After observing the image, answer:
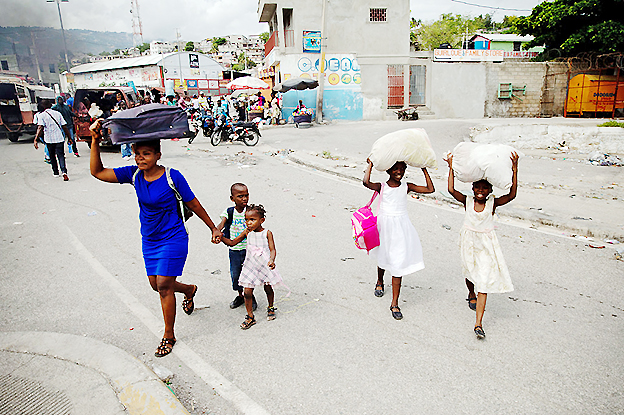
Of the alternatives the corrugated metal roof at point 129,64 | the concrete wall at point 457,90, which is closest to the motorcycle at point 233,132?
the concrete wall at point 457,90

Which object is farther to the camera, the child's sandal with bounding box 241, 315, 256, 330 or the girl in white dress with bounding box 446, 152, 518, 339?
the child's sandal with bounding box 241, 315, 256, 330

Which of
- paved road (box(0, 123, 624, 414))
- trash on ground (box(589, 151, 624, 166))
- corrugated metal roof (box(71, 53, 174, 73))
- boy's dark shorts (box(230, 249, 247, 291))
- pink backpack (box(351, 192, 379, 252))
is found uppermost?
corrugated metal roof (box(71, 53, 174, 73))

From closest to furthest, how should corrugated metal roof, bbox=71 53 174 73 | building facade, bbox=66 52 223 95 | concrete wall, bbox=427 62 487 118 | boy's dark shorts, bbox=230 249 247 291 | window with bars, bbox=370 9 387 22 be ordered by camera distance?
boy's dark shorts, bbox=230 249 247 291, window with bars, bbox=370 9 387 22, concrete wall, bbox=427 62 487 118, building facade, bbox=66 52 223 95, corrugated metal roof, bbox=71 53 174 73

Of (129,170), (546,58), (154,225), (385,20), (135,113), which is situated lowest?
(154,225)

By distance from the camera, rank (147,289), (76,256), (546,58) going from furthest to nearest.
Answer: (546,58) → (76,256) → (147,289)

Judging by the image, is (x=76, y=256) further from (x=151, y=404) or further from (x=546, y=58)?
(x=546, y=58)

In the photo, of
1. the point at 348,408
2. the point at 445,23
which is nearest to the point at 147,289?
the point at 348,408

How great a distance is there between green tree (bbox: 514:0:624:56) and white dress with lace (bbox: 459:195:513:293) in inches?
1068

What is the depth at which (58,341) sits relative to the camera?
10.5 feet

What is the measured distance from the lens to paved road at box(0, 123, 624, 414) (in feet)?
8.77

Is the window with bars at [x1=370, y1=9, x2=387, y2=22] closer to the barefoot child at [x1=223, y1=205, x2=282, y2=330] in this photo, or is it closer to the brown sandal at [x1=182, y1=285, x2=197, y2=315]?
the barefoot child at [x1=223, y1=205, x2=282, y2=330]

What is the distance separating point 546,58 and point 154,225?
105 feet

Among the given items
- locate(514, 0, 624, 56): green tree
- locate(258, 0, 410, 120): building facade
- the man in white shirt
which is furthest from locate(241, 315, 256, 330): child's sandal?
locate(514, 0, 624, 56): green tree

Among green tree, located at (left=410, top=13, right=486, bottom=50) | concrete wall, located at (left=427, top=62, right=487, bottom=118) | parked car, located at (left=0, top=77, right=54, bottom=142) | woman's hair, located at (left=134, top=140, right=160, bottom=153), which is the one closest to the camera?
woman's hair, located at (left=134, top=140, right=160, bottom=153)
